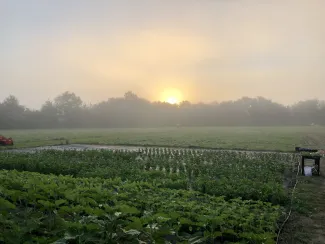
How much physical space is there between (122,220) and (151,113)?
8757 cm

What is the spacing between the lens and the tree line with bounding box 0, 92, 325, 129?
77.3 metres

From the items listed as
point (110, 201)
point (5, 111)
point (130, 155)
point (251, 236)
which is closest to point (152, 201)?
point (110, 201)

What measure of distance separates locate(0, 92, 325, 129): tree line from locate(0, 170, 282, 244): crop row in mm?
71352

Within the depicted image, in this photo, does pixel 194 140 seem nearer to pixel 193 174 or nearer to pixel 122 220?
pixel 193 174

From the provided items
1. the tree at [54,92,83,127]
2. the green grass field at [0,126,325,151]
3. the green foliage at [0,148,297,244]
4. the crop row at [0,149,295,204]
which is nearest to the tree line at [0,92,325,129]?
the tree at [54,92,83,127]

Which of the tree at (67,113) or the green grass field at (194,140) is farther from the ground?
the tree at (67,113)

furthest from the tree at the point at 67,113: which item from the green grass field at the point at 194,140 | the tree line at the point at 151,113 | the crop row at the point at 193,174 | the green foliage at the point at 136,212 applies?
the green foliage at the point at 136,212

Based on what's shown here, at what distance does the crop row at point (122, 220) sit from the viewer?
4.49 m

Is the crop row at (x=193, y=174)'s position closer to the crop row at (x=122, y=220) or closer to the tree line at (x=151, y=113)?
the crop row at (x=122, y=220)

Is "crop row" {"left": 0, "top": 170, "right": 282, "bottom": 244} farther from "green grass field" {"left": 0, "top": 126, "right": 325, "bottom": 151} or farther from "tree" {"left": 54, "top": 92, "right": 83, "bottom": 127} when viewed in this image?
"tree" {"left": 54, "top": 92, "right": 83, "bottom": 127}

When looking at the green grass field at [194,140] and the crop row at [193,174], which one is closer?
the crop row at [193,174]

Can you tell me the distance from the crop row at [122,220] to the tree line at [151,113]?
71.4 meters

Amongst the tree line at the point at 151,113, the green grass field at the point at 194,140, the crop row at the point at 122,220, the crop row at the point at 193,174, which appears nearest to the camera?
the crop row at the point at 122,220

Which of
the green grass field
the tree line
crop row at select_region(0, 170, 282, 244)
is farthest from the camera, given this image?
the tree line
